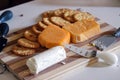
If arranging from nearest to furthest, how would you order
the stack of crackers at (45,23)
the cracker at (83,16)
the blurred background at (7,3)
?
1. the stack of crackers at (45,23)
2. the cracker at (83,16)
3. the blurred background at (7,3)

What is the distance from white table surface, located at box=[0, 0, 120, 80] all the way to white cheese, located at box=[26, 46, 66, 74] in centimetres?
5

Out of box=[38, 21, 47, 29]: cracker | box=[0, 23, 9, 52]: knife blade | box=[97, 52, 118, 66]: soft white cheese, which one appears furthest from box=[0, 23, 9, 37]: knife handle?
box=[97, 52, 118, 66]: soft white cheese

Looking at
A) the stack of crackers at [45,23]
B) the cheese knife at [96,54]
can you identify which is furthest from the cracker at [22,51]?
the cheese knife at [96,54]

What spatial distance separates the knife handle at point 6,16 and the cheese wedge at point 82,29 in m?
0.24

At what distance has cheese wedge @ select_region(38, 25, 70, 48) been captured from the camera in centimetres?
95

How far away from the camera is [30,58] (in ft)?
2.88

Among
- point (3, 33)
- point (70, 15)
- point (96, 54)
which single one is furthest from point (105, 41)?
point (3, 33)

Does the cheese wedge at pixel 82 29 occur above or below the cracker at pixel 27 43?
above

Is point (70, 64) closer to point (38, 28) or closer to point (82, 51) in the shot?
point (82, 51)

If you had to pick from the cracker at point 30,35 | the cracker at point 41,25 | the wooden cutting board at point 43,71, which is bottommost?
the wooden cutting board at point 43,71

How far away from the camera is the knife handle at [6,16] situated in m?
1.11

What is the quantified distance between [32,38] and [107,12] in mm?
338

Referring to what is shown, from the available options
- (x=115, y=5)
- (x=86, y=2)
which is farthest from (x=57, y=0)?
(x=115, y=5)

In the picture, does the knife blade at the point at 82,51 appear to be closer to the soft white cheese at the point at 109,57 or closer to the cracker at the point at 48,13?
the soft white cheese at the point at 109,57
